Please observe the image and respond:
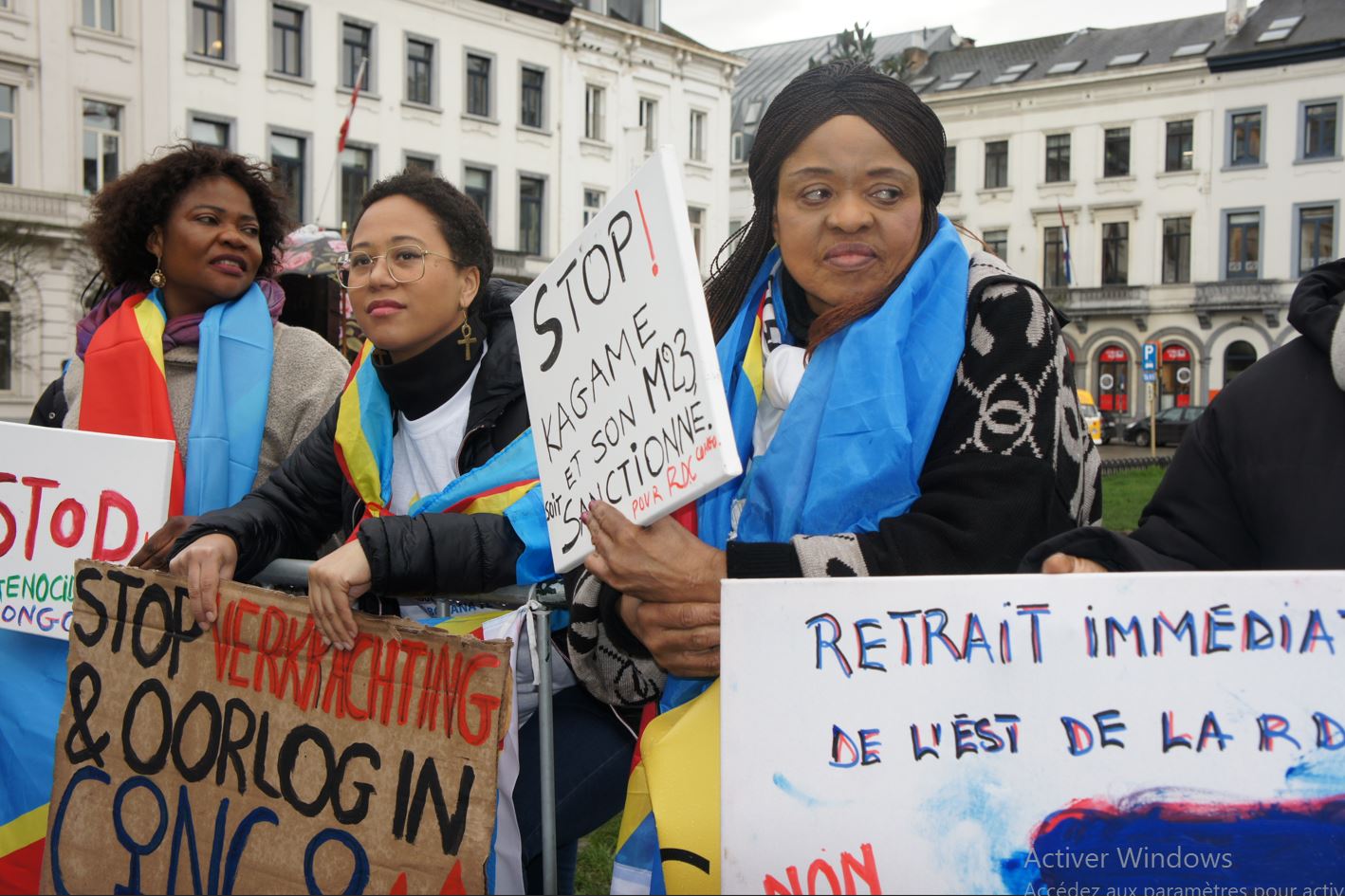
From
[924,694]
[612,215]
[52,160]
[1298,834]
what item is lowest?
[1298,834]

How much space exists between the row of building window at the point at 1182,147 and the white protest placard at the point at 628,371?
121 ft

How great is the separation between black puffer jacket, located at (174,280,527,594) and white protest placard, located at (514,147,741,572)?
0.95ft

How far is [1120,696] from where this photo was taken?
1.71 metres

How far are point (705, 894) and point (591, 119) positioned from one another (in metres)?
32.2

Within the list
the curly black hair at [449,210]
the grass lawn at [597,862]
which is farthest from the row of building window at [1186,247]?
the curly black hair at [449,210]

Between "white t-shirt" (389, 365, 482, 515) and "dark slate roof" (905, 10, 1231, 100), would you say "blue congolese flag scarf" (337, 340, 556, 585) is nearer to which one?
"white t-shirt" (389, 365, 482, 515)

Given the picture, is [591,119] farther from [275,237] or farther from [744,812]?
[744,812]

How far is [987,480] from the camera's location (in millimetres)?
1927

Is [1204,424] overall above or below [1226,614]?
above

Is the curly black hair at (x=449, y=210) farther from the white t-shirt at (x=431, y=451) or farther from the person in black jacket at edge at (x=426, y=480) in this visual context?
the white t-shirt at (x=431, y=451)

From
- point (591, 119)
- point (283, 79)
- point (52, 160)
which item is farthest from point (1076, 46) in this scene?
point (52, 160)

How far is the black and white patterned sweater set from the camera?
1.92m

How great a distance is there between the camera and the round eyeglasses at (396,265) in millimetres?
2709

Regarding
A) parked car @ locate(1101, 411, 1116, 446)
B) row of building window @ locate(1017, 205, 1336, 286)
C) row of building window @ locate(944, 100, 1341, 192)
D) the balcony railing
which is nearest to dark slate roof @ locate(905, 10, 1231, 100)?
row of building window @ locate(944, 100, 1341, 192)
